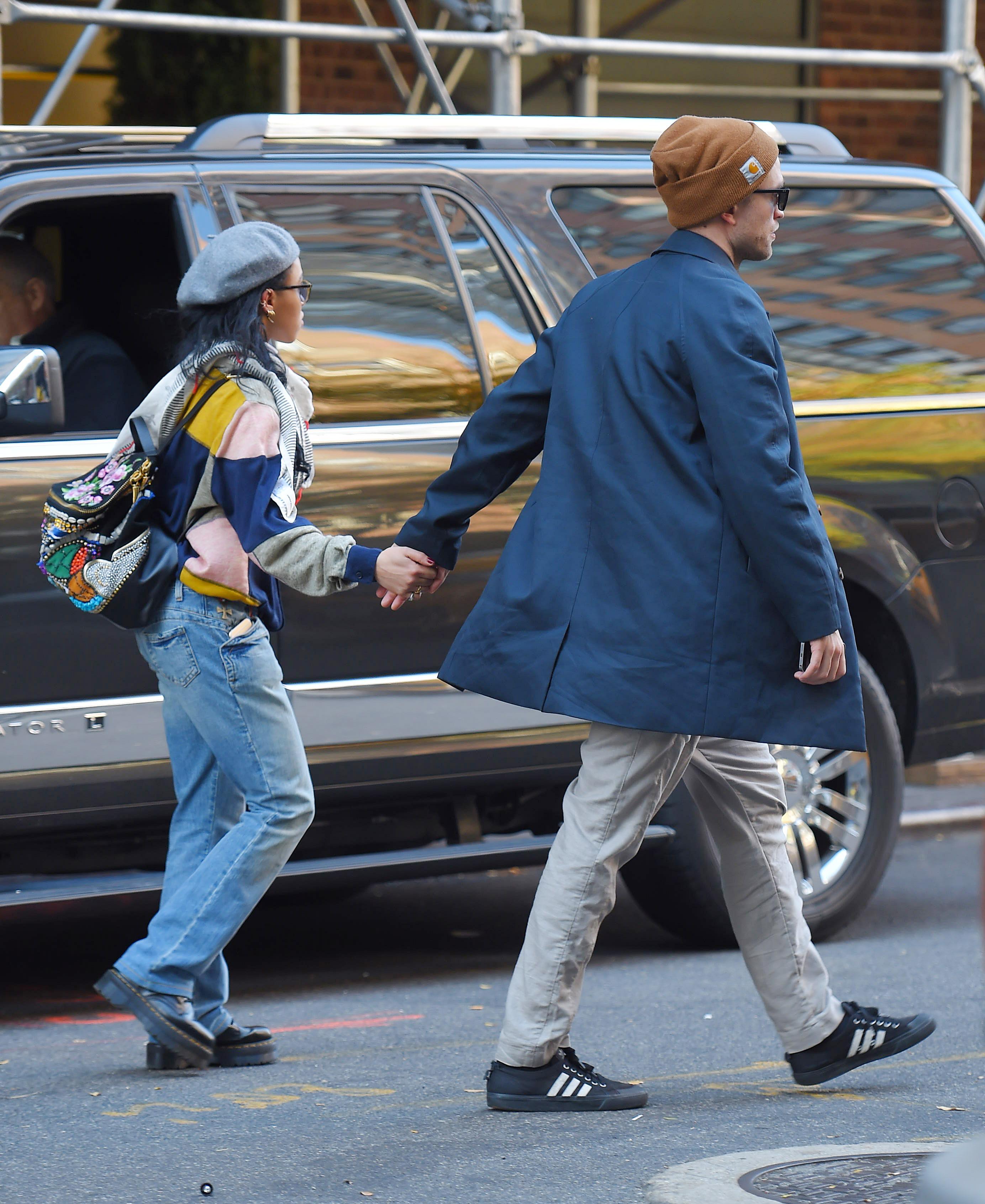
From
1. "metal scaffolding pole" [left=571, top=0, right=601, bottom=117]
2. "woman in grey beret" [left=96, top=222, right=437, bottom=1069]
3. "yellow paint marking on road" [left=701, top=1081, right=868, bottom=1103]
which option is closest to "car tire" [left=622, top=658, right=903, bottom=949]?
"yellow paint marking on road" [left=701, top=1081, right=868, bottom=1103]

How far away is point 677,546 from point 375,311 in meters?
1.63

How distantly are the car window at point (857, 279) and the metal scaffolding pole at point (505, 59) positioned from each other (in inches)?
94.0

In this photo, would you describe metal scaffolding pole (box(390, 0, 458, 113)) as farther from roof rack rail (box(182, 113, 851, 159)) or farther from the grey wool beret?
the grey wool beret

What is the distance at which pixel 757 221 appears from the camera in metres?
3.85

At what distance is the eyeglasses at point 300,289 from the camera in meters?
4.16

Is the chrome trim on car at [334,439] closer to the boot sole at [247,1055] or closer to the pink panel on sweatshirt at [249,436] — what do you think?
the pink panel on sweatshirt at [249,436]

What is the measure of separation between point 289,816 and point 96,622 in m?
0.78

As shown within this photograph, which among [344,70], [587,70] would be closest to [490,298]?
[344,70]

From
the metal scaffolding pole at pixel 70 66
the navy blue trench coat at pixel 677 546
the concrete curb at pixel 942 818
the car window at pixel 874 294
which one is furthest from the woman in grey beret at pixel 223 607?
the concrete curb at pixel 942 818

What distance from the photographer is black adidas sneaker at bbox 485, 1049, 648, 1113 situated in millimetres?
3803

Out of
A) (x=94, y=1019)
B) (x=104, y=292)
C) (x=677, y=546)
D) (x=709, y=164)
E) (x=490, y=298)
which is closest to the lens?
(x=677, y=546)

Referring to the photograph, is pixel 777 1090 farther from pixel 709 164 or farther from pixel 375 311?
pixel 375 311

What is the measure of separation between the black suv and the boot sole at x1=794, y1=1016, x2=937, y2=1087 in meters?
1.26

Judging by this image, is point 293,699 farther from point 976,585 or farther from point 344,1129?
point 976,585
